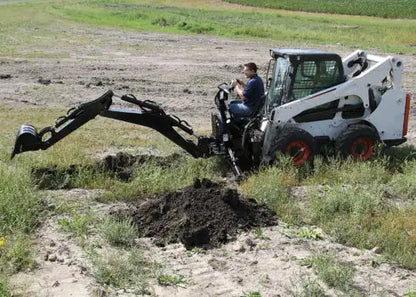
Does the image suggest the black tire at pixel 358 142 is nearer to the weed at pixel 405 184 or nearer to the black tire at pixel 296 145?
the black tire at pixel 296 145

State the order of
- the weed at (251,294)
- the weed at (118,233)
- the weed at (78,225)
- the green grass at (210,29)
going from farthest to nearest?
1. the green grass at (210,29)
2. the weed at (78,225)
3. the weed at (118,233)
4. the weed at (251,294)

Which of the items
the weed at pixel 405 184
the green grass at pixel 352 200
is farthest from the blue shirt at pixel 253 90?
the weed at pixel 405 184

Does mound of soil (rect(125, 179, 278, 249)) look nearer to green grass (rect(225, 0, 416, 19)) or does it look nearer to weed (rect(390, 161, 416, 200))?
weed (rect(390, 161, 416, 200))

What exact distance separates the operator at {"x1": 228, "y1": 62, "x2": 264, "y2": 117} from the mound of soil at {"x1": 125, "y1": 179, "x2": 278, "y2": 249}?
2352mm

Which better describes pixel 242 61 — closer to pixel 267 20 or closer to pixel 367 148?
pixel 367 148

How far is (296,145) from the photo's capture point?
A: 986 centimetres

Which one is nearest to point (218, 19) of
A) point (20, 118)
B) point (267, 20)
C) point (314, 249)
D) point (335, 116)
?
Result: point (267, 20)

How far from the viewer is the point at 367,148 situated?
1030 centimetres

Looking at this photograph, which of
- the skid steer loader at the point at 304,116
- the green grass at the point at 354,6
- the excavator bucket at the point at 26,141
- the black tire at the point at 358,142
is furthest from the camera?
the green grass at the point at 354,6

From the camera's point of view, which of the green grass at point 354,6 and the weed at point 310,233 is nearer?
the weed at point 310,233

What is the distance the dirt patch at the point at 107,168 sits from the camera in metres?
9.38

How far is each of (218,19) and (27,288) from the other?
3713 centimetres

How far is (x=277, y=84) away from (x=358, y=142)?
1737mm

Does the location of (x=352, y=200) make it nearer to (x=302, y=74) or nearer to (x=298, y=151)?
(x=298, y=151)
